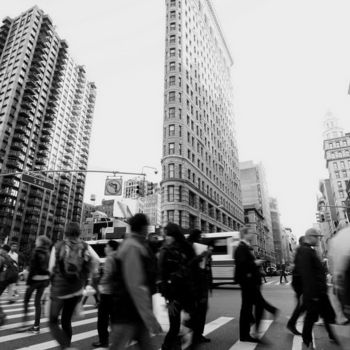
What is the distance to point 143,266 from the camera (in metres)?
2.60

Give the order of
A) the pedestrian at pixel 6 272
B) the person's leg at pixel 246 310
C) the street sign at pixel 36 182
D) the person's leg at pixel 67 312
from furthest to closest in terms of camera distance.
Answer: the street sign at pixel 36 182 → the pedestrian at pixel 6 272 → the person's leg at pixel 246 310 → the person's leg at pixel 67 312

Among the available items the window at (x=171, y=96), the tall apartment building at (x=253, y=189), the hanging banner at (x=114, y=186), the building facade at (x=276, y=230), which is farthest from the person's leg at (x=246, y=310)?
the building facade at (x=276, y=230)

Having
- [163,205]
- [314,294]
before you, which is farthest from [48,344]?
[163,205]

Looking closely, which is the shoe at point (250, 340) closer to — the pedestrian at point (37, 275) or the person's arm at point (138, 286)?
the person's arm at point (138, 286)

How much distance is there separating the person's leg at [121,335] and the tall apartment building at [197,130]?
34.9 meters

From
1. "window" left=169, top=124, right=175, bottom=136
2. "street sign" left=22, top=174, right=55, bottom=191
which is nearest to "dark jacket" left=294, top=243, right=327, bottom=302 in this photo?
"street sign" left=22, top=174, right=55, bottom=191

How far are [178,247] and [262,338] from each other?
271cm

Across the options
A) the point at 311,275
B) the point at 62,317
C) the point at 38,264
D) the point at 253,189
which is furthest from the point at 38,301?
the point at 253,189

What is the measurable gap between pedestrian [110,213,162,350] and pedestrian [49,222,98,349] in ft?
4.86

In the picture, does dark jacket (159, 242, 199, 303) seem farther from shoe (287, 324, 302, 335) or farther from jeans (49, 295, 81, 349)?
shoe (287, 324, 302, 335)

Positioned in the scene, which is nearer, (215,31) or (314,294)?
(314,294)

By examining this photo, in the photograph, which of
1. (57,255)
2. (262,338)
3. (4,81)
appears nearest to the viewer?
(57,255)

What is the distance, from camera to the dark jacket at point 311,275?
13.5 feet

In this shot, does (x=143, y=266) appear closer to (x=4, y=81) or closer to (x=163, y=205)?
(x=163, y=205)
